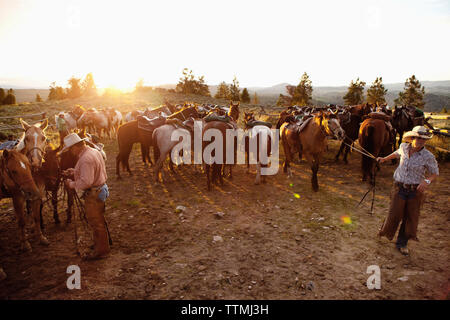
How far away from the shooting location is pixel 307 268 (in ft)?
13.9

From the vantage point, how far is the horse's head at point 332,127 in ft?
23.0

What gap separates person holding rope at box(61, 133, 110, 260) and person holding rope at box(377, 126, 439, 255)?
539cm

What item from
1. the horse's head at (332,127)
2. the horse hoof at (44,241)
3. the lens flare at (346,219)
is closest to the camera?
the horse hoof at (44,241)

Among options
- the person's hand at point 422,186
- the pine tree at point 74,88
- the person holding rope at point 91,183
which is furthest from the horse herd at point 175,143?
the pine tree at point 74,88

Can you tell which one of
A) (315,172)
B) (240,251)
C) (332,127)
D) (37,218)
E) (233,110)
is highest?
(233,110)

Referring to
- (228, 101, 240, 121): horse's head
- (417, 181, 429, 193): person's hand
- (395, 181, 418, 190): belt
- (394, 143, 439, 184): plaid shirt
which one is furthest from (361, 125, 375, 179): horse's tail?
(228, 101, 240, 121): horse's head

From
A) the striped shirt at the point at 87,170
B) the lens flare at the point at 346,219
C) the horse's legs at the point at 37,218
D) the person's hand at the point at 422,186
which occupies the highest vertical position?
the striped shirt at the point at 87,170

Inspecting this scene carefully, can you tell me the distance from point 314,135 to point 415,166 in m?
3.70

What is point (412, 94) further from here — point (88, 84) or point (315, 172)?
point (88, 84)

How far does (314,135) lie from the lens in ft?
25.2

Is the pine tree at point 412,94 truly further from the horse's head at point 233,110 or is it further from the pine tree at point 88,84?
the pine tree at point 88,84

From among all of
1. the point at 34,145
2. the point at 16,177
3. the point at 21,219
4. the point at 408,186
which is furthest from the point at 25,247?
the point at 408,186

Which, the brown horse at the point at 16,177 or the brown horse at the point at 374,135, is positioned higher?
the brown horse at the point at 374,135

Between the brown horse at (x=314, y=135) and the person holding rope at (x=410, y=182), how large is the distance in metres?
2.69
